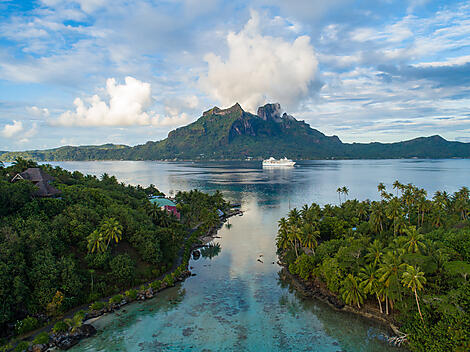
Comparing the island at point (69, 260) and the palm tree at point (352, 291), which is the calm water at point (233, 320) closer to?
the palm tree at point (352, 291)

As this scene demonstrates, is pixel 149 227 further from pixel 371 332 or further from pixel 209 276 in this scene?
pixel 371 332

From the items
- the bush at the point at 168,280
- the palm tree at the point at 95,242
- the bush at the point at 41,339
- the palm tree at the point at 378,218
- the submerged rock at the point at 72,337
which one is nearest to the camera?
the bush at the point at 41,339

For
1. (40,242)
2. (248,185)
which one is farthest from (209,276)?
(248,185)

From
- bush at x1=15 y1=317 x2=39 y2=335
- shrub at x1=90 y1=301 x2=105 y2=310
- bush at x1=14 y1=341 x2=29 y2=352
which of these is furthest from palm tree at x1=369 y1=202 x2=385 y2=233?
bush at x1=14 y1=341 x2=29 y2=352

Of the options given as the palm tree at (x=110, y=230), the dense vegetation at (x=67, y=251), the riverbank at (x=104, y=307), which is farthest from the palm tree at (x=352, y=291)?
the palm tree at (x=110, y=230)

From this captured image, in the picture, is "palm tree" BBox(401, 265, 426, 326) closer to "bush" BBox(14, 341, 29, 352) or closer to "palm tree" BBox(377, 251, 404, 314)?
"palm tree" BBox(377, 251, 404, 314)

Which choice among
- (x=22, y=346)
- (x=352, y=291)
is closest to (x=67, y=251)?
(x=22, y=346)
